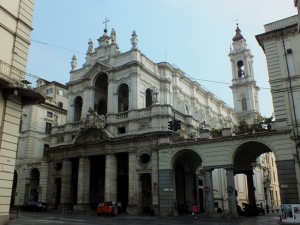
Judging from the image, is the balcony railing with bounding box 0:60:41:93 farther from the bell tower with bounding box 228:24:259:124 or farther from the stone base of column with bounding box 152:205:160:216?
the bell tower with bounding box 228:24:259:124

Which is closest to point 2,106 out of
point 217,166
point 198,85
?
point 217,166

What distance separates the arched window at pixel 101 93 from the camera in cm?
4712

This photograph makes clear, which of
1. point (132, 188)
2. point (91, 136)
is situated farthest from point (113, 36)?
point (132, 188)

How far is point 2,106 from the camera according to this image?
662 inches

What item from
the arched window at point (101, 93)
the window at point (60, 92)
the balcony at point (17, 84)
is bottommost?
the balcony at point (17, 84)

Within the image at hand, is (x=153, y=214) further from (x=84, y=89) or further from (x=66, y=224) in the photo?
(x=84, y=89)

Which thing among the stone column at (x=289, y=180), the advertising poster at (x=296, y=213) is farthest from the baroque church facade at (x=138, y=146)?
the advertising poster at (x=296, y=213)

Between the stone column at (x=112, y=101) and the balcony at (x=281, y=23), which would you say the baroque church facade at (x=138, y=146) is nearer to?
the stone column at (x=112, y=101)

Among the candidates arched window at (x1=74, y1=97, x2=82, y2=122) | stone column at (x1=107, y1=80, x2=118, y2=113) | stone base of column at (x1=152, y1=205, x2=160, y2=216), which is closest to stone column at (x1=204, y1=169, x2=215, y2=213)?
stone base of column at (x1=152, y1=205, x2=160, y2=216)

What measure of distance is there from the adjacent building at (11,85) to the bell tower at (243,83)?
2269 inches

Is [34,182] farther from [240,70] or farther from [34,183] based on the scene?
[240,70]

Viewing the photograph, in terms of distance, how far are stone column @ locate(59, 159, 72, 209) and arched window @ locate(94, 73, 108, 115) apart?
8.89m

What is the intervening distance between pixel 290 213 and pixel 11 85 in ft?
65.1

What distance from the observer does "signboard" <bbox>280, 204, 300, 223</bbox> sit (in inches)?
→ 863
